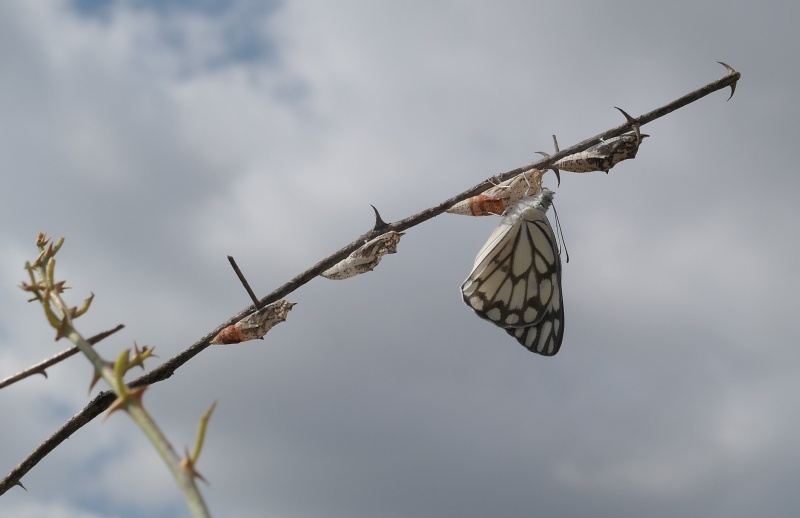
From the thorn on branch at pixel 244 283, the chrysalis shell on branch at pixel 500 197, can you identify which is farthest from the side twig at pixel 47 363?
the chrysalis shell on branch at pixel 500 197

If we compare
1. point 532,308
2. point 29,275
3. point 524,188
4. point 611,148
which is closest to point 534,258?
point 532,308

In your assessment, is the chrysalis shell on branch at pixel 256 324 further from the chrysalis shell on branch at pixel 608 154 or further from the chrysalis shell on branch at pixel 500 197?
the chrysalis shell on branch at pixel 608 154

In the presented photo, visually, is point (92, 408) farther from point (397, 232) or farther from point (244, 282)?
point (397, 232)

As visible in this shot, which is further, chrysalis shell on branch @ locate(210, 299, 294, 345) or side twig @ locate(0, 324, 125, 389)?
chrysalis shell on branch @ locate(210, 299, 294, 345)

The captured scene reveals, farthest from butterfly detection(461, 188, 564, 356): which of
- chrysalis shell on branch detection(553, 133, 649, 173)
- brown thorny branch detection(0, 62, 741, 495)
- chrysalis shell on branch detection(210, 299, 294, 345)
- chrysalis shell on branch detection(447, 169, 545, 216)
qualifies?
chrysalis shell on branch detection(210, 299, 294, 345)

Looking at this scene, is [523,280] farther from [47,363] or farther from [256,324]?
[47,363]

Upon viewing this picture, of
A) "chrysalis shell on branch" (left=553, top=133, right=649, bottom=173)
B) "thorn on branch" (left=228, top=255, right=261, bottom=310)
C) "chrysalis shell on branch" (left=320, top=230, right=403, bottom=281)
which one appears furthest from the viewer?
"chrysalis shell on branch" (left=553, top=133, right=649, bottom=173)

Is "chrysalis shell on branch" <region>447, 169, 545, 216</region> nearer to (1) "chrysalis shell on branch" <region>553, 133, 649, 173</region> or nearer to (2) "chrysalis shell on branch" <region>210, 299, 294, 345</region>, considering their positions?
(1) "chrysalis shell on branch" <region>553, 133, 649, 173</region>
